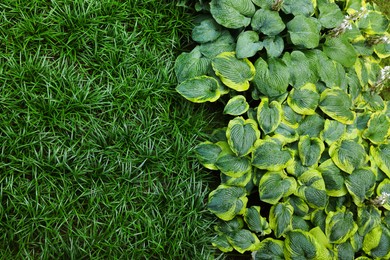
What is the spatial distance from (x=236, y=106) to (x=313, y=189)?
2.21 ft

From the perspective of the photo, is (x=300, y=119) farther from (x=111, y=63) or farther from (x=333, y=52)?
(x=111, y=63)

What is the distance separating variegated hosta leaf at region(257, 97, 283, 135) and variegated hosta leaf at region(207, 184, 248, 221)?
0.42 meters

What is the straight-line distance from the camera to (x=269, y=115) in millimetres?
2635

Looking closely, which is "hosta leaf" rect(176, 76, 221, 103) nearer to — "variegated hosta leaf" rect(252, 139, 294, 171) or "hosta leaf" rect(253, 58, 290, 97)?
"hosta leaf" rect(253, 58, 290, 97)

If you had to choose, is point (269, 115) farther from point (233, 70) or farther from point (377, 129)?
point (377, 129)

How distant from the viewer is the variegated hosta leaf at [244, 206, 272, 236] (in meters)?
2.52

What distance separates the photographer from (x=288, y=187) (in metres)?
2.52

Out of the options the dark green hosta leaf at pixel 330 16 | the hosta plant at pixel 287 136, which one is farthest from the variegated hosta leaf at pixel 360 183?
the dark green hosta leaf at pixel 330 16

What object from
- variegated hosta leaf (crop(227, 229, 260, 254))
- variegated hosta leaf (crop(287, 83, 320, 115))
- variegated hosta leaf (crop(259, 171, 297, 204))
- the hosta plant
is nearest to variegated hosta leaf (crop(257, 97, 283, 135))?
the hosta plant

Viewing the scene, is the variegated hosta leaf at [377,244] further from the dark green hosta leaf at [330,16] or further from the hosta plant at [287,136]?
the dark green hosta leaf at [330,16]

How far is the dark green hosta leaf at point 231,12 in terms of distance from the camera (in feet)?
8.87

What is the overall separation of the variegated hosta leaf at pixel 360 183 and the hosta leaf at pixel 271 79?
68 centimetres

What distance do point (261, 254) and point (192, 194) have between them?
1.72 feet

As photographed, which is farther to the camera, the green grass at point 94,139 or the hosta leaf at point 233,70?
the hosta leaf at point 233,70
